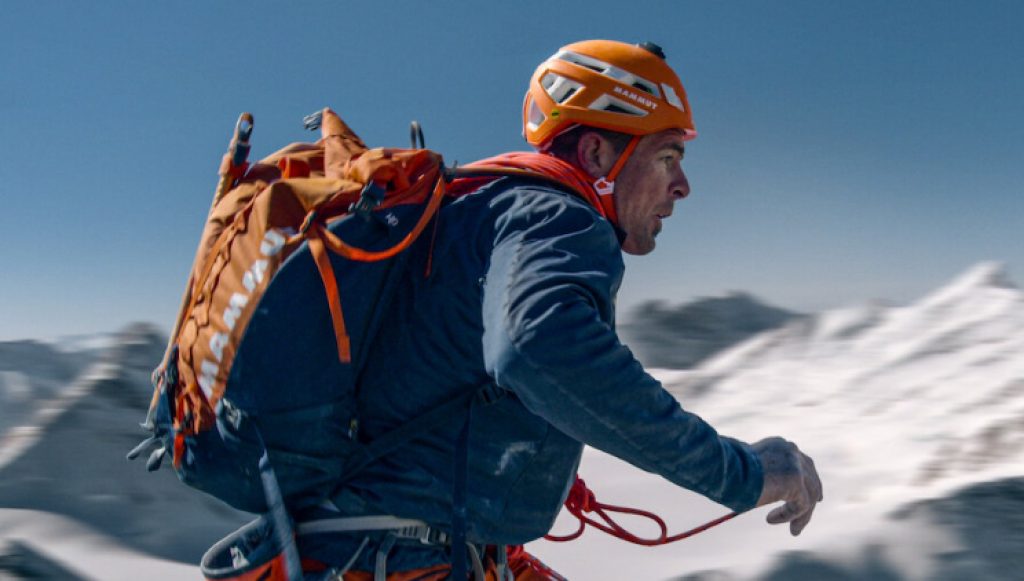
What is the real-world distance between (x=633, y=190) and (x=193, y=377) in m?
1.04

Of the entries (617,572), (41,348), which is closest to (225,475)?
(617,572)

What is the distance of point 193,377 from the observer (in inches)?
→ 76.5

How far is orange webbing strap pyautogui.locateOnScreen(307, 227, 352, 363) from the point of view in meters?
1.78

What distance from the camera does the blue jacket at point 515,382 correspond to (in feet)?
5.52

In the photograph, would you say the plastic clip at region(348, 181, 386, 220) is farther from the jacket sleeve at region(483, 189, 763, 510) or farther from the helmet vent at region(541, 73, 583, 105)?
the helmet vent at region(541, 73, 583, 105)

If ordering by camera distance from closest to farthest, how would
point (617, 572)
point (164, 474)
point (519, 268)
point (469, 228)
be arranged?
point (519, 268) < point (469, 228) < point (617, 572) < point (164, 474)

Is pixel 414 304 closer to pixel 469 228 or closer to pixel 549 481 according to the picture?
pixel 469 228

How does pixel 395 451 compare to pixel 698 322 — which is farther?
pixel 698 322

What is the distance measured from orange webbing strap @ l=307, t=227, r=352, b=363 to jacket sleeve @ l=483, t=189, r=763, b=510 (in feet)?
0.84

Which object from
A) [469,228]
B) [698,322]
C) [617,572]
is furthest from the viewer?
[698,322]

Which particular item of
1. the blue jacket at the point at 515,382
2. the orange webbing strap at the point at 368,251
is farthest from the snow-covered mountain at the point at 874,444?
the orange webbing strap at the point at 368,251

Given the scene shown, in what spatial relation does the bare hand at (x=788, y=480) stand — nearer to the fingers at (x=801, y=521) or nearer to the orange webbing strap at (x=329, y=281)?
the fingers at (x=801, y=521)

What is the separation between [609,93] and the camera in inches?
93.5

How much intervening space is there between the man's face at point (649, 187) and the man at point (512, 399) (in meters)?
0.10
